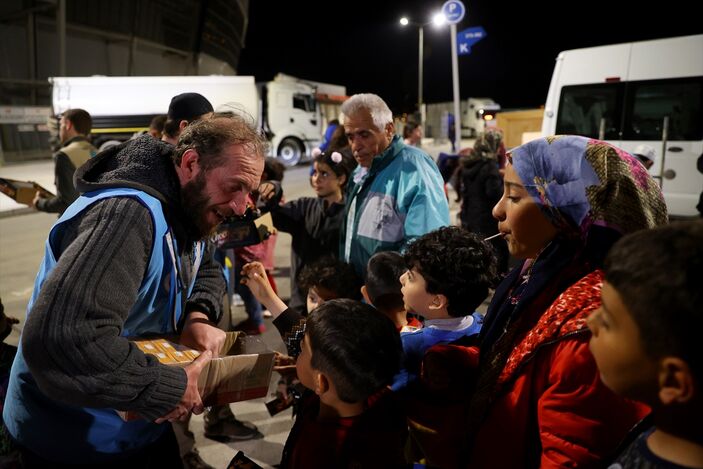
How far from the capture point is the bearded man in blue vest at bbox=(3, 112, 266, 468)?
48.9 inches

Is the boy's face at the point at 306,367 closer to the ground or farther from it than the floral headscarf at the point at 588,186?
closer to the ground

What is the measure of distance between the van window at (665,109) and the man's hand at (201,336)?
322 inches

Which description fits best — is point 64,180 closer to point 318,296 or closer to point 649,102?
point 318,296

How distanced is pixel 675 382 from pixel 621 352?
0.10 m

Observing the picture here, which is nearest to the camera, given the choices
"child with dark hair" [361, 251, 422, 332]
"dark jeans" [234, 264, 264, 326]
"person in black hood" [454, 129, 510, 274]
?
"child with dark hair" [361, 251, 422, 332]

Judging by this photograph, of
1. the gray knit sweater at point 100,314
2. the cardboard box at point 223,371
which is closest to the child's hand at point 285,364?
the cardboard box at point 223,371


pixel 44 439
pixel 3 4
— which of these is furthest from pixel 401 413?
pixel 3 4

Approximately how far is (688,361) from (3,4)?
26.2 m

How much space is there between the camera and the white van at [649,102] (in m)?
7.55

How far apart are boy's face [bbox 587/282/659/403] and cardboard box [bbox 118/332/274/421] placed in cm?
99

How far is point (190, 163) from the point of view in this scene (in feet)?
5.26

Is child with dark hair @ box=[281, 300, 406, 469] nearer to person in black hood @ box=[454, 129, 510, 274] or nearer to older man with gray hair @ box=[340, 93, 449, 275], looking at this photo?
older man with gray hair @ box=[340, 93, 449, 275]

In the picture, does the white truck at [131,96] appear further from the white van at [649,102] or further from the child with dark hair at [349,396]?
the child with dark hair at [349,396]

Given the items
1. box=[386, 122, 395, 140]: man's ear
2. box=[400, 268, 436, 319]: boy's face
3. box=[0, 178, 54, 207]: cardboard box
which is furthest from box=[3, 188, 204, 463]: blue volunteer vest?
box=[0, 178, 54, 207]: cardboard box
